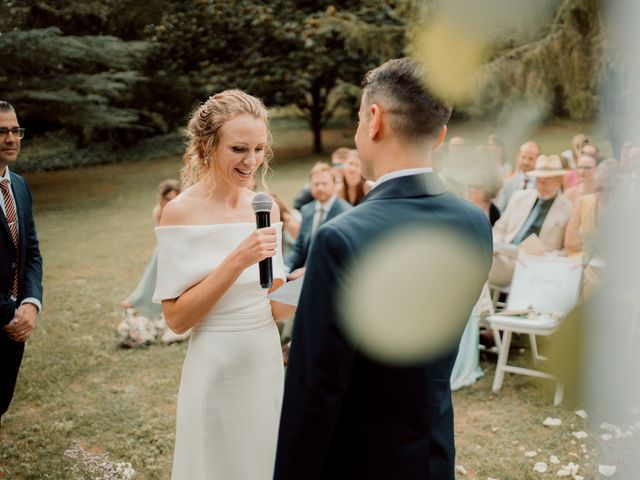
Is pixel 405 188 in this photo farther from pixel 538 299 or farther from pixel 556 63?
pixel 556 63

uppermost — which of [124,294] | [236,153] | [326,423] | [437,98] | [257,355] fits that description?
[437,98]

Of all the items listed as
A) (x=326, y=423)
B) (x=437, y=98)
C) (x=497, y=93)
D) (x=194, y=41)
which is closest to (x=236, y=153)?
(x=437, y=98)

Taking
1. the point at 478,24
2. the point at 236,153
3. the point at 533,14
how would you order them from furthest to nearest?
the point at 478,24, the point at 533,14, the point at 236,153

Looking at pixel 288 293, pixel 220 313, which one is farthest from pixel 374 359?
pixel 220 313

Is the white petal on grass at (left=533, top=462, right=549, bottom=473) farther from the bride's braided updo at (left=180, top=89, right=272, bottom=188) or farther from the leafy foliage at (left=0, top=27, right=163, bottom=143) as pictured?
the leafy foliage at (left=0, top=27, right=163, bottom=143)

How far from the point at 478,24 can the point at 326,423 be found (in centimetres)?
1247

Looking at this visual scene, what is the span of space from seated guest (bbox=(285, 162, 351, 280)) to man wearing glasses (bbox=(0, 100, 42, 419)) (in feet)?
7.79

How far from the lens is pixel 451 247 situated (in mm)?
1511

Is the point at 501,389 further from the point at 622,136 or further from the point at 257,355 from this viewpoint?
the point at 622,136

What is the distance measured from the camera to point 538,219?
5770 mm

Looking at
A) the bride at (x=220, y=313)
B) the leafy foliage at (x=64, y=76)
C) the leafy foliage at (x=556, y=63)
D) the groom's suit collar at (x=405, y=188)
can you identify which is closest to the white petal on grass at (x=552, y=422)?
the bride at (x=220, y=313)

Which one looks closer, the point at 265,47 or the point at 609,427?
the point at 609,427

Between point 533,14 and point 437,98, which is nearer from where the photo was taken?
point 437,98

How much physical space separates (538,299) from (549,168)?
1.66 metres
